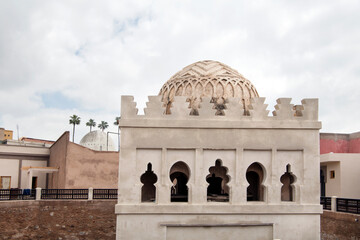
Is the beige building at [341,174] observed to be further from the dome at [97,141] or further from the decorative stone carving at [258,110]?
the dome at [97,141]

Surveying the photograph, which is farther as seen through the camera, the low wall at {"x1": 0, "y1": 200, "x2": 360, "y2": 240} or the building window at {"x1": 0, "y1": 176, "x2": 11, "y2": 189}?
the building window at {"x1": 0, "y1": 176, "x2": 11, "y2": 189}

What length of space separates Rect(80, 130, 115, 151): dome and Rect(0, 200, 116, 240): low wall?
91.1 feet

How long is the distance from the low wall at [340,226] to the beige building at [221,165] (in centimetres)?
516

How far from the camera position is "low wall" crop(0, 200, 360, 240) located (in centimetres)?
1895

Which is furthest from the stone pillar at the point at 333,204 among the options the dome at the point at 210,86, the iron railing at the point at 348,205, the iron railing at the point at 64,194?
the iron railing at the point at 64,194

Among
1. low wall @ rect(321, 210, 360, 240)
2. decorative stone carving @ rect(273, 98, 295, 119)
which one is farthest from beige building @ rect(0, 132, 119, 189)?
decorative stone carving @ rect(273, 98, 295, 119)

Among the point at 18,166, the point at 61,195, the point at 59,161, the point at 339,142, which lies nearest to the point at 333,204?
the point at 61,195

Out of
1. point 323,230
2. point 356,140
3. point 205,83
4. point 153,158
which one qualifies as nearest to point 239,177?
point 153,158

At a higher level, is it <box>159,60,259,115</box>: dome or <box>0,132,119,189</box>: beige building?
<box>159,60,259,115</box>: dome

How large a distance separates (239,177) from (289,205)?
5.13ft

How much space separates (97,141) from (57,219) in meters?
28.6

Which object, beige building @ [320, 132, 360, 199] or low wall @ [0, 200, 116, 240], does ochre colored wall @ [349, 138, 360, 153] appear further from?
low wall @ [0, 200, 116, 240]

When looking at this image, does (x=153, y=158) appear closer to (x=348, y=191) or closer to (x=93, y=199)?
(x=93, y=199)

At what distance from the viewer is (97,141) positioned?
47781mm
